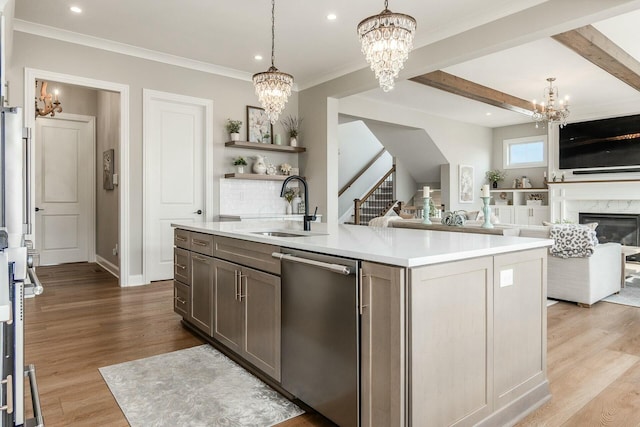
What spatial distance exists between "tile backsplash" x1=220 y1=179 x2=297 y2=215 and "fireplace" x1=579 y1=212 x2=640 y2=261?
19.5ft

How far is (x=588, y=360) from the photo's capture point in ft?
9.09

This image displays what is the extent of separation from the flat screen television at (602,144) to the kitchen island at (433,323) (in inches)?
280

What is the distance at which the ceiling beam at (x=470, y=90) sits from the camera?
5723 millimetres

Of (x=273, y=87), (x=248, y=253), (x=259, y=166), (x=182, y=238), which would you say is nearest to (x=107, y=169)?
(x=259, y=166)

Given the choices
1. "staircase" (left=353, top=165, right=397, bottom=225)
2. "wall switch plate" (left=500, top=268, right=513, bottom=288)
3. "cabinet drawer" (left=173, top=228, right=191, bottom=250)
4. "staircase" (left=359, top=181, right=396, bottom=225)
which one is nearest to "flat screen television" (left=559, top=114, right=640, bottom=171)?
"staircase" (left=353, top=165, right=397, bottom=225)

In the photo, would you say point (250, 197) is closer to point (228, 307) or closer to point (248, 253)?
point (228, 307)

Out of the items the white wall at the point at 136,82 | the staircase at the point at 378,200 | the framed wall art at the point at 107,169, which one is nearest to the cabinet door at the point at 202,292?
the white wall at the point at 136,82

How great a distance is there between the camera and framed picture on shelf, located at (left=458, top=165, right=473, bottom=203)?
910 centimetres

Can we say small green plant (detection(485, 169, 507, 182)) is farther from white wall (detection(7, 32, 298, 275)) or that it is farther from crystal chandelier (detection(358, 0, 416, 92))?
crystal chandelier (detection(358, 0, 416, 92))

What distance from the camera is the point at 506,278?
1944mm

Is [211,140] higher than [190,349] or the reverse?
higher

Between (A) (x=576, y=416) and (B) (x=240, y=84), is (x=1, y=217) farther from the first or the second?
(B) (x=240, y=84)

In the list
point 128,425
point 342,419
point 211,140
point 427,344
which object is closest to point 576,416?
point 427,344

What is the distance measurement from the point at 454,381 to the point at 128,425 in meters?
1.51
